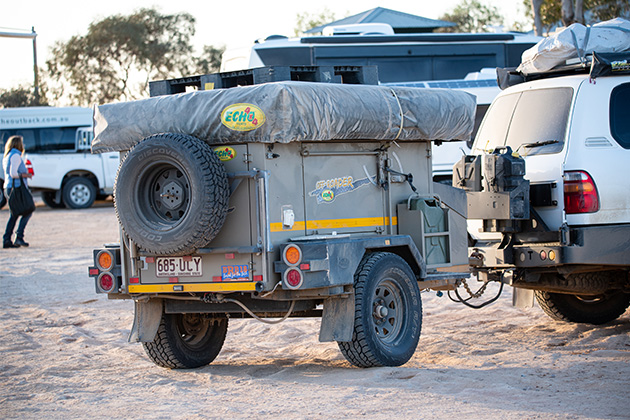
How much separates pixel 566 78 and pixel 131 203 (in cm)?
386

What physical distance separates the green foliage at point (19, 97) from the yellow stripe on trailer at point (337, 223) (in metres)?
37.0

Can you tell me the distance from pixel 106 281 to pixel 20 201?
9427 mm

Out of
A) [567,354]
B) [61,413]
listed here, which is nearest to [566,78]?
[567,354]

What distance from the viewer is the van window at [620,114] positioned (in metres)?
7.30

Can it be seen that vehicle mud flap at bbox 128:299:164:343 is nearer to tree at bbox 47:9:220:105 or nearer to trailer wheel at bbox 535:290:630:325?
trailer wheel at bbox 535:290:630:325

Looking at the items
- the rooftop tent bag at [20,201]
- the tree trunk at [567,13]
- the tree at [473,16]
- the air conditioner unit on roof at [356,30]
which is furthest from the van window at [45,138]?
the tree at [473,16]

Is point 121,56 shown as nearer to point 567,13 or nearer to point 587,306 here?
point 567,13

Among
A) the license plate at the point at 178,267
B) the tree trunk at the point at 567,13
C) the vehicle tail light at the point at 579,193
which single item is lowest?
the license plate at the point at 178,267

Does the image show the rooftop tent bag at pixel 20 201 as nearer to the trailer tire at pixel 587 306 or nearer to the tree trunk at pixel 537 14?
the trailer tire at pixel 587 306

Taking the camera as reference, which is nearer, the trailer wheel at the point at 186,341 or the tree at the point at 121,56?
the trailer wheel at the point at 186,341

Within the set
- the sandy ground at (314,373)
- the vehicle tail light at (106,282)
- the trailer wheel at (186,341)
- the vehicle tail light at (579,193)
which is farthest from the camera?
the vehicle tail light at (579,193)

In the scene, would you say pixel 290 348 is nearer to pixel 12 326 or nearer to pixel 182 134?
pixel 182 134

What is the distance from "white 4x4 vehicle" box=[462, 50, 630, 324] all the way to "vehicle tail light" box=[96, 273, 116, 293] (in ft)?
10.2

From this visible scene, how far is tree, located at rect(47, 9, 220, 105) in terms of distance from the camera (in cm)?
4181
